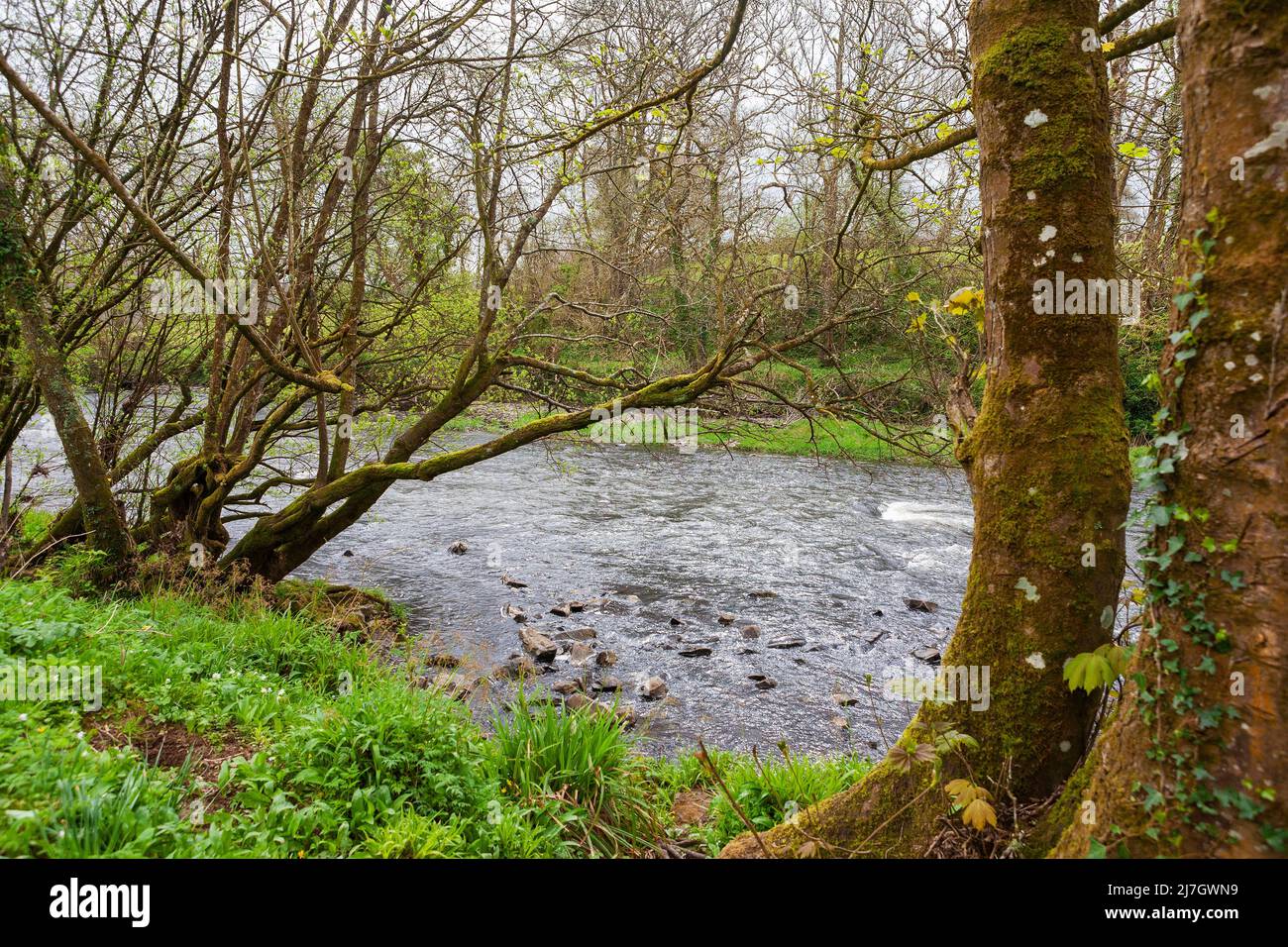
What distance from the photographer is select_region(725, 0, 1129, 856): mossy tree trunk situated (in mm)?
2439

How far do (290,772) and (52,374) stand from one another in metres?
4.58

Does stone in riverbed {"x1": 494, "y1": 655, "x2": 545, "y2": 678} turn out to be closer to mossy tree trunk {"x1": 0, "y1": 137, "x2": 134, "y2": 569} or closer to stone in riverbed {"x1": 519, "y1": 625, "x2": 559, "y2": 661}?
stone in riverbed {"x1": 519, "y1": 625, "x2": 559, "y2": 661}

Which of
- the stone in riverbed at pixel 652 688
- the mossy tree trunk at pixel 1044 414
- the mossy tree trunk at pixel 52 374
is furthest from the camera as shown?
the stone in riverbed at pixel 652 688

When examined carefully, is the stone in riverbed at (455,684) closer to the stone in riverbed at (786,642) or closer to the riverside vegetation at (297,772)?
the riverside vegetation at (297,772)

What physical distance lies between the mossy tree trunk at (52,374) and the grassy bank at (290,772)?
142 centimetres

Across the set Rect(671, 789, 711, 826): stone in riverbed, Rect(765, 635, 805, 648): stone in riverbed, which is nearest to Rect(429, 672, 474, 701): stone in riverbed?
Rect(671, 789, 711, 826): stone in riverbed

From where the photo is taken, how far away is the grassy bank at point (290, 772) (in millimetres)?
2525

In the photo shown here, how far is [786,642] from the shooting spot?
7328 millimetres

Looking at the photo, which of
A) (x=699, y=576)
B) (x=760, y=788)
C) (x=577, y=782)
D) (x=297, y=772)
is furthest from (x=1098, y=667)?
(x=699, y=576)

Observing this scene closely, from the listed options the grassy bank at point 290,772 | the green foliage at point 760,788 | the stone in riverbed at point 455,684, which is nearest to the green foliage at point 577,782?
the grassy bank at point 290,772

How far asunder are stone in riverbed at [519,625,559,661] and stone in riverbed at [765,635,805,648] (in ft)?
7.50

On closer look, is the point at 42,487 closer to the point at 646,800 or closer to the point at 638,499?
the point at 638,499

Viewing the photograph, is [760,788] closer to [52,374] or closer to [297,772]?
[297,772]
